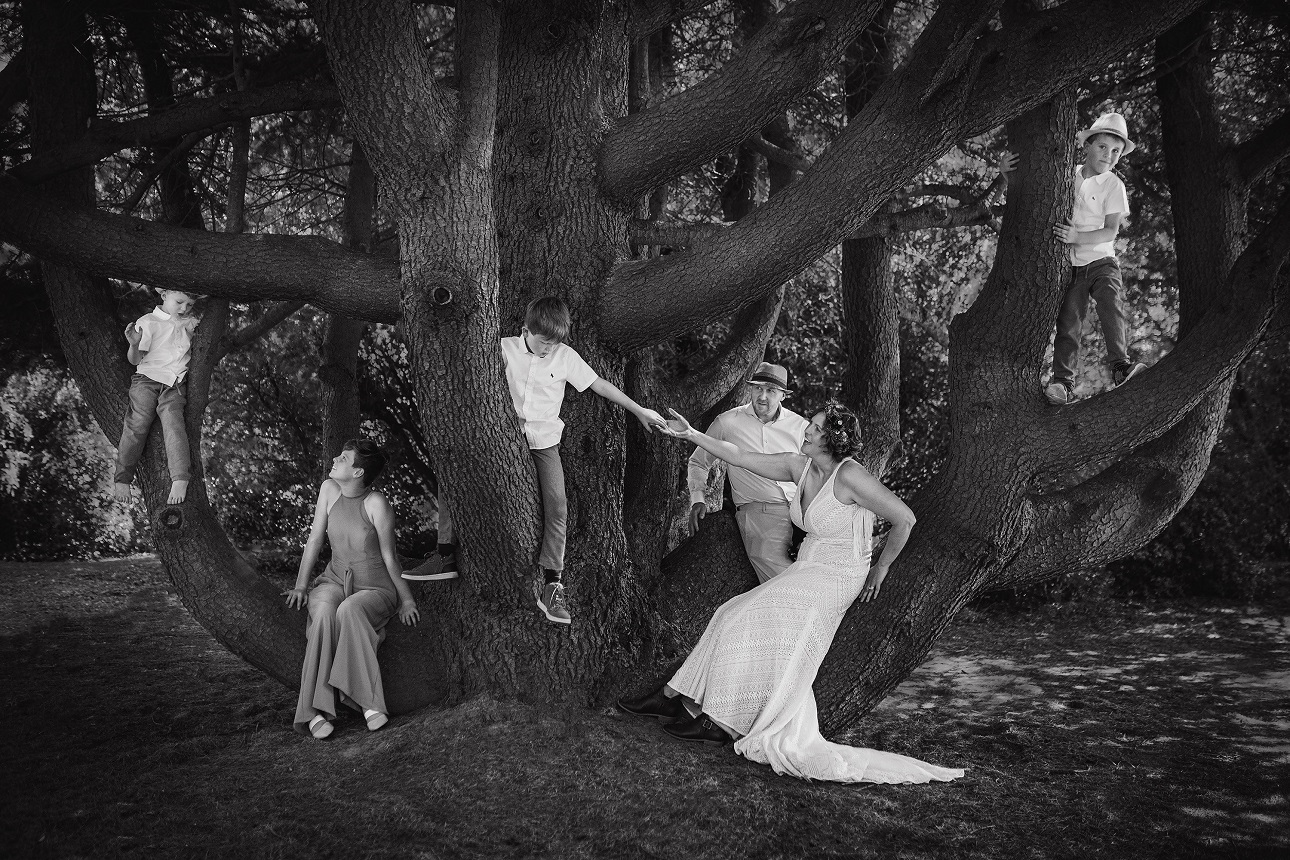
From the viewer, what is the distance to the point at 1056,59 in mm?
5203

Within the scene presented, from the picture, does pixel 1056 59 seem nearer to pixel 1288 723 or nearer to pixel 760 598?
pixel 760 598

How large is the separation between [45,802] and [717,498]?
17.6 feet

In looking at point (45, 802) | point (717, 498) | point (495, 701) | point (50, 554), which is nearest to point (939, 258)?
point (717, 498)

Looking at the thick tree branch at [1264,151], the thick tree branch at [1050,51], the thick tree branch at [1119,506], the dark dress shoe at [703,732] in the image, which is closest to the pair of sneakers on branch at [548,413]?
the dark dress shoe at [703,732]

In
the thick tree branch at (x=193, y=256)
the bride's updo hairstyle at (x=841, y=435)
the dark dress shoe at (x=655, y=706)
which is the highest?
the thick tree branch at (x=193, y=256)

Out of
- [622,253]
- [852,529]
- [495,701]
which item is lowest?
[495,701]

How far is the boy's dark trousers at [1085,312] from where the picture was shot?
22.0 ft

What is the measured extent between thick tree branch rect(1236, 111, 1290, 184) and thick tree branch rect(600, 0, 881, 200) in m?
3.07

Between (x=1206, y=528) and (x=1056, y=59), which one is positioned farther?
(x=1206, y=528)

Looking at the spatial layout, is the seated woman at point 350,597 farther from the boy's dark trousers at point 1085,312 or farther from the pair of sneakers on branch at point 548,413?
the boy's dark trousers at point 1085,312

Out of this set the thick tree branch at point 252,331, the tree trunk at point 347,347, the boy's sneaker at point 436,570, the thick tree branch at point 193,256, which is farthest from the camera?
the tree trunk at point 347,347

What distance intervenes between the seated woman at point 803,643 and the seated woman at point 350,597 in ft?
4.86

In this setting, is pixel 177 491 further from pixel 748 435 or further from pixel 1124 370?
pixel 1124 370

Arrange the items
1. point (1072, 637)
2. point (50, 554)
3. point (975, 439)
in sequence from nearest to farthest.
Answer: point (975, 439)
point (1072, 637)
point (50, 554)
